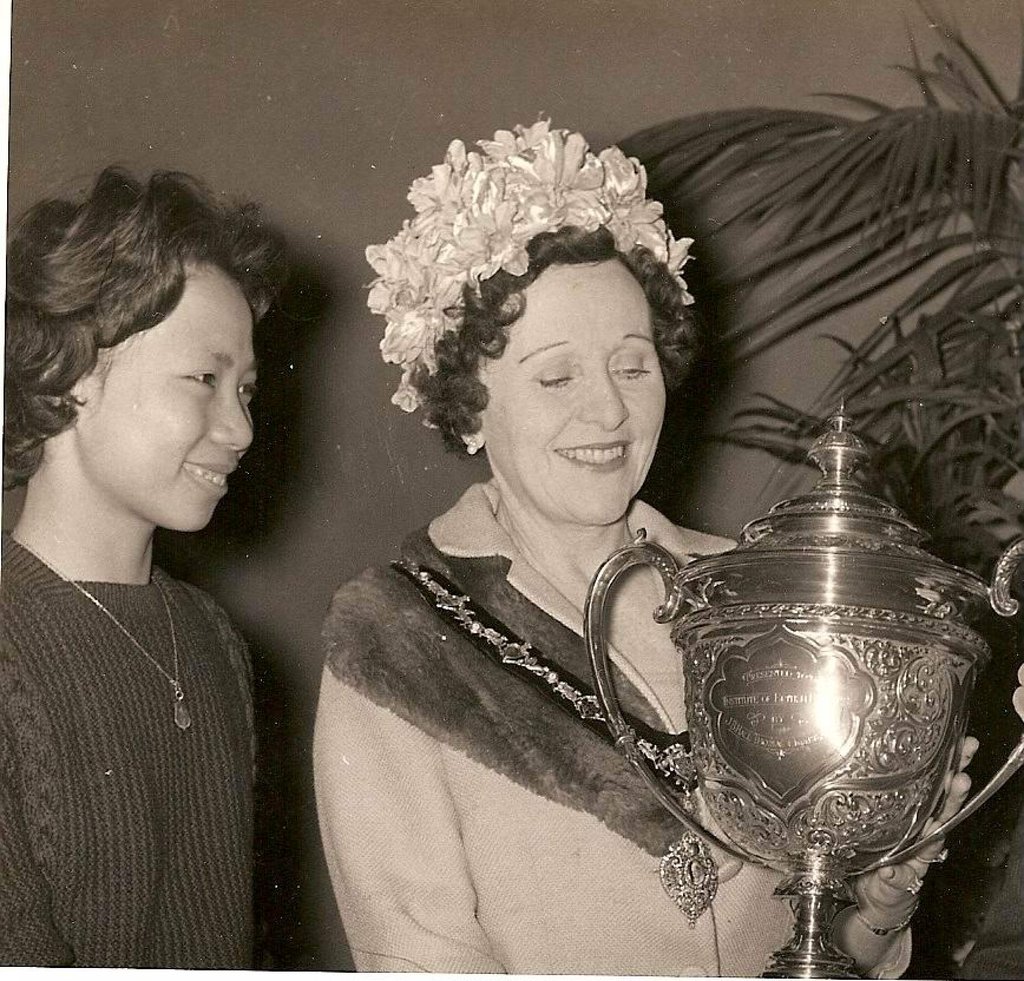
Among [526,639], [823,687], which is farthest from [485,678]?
[823,687]

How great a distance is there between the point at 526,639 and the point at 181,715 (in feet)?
1.14

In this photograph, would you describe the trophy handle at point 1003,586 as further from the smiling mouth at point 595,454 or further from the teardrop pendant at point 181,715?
the teardrop pendant at point 181,715

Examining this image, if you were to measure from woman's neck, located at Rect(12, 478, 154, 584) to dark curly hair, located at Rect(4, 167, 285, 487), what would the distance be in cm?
4

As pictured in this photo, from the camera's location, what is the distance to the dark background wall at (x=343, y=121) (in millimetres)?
1850

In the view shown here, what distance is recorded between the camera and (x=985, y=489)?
191 centimetres

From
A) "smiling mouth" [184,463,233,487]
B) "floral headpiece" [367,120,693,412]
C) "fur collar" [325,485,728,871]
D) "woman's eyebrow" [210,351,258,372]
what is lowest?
"fur collar" [325,485,728,871]

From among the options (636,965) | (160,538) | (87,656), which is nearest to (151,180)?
(160,538)

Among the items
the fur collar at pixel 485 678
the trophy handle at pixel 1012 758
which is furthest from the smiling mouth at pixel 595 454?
the trophy handle at pixel 1012 758

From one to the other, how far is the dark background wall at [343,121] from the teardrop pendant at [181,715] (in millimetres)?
81

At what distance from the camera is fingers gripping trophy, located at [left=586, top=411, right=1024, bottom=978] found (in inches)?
61.1

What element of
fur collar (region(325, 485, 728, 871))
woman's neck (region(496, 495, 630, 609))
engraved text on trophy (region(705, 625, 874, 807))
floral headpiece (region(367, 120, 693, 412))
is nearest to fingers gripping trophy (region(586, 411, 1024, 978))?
engraved text on trophy (region(705, 625, 874, 807))

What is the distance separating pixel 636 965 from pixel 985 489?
2.04 feet

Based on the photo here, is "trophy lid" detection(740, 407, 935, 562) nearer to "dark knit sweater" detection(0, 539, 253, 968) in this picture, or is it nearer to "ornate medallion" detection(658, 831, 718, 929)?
"ornate medallion" detection(658, 831, 718, 929)

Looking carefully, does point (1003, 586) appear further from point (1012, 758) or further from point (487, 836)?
point (487, 836)
